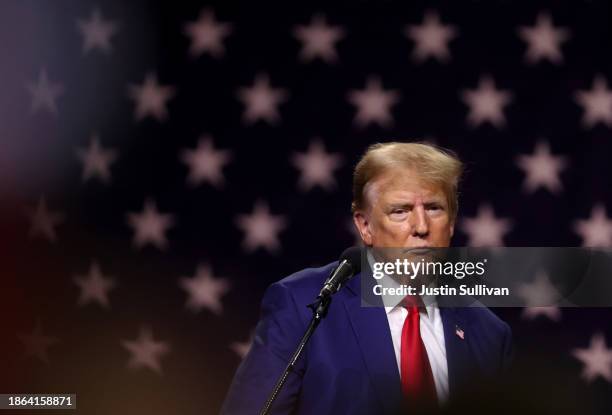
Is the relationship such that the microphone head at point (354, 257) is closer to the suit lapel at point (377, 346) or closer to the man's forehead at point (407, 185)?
the suit lapel at point (377, 346)

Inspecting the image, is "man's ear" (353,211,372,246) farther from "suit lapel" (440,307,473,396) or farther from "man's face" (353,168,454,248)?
"suit lapel" (440,307,473,396)

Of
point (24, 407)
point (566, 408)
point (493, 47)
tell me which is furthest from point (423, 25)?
point (24, 407)

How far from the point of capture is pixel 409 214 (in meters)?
1.80

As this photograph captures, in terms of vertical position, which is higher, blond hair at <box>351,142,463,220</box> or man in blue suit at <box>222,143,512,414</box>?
blond hair at <box>351,142,463,220</box>

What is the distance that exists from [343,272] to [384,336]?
14.0 inches

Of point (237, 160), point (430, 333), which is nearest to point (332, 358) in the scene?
point (430, 333)

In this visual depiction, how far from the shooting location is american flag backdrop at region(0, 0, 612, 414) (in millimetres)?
2229

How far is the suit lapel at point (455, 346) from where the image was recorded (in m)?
1.71

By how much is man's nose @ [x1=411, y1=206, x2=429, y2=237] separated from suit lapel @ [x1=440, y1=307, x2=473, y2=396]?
20 centimetres

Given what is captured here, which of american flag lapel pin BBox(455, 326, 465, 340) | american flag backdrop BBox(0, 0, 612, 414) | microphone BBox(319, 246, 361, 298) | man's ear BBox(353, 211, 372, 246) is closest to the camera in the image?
microphone BBox(319, 246, 361, 298)

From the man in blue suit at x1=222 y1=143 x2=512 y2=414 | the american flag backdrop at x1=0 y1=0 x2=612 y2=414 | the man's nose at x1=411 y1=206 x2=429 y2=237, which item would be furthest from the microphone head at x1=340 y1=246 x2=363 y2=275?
A: the american flag backdrop at x1=0 y1=0 x2=612 y2=414

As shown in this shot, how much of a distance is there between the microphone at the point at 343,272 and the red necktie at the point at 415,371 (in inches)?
13.7

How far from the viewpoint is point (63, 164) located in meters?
2.43

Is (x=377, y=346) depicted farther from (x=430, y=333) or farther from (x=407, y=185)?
(x=407, y=185)
